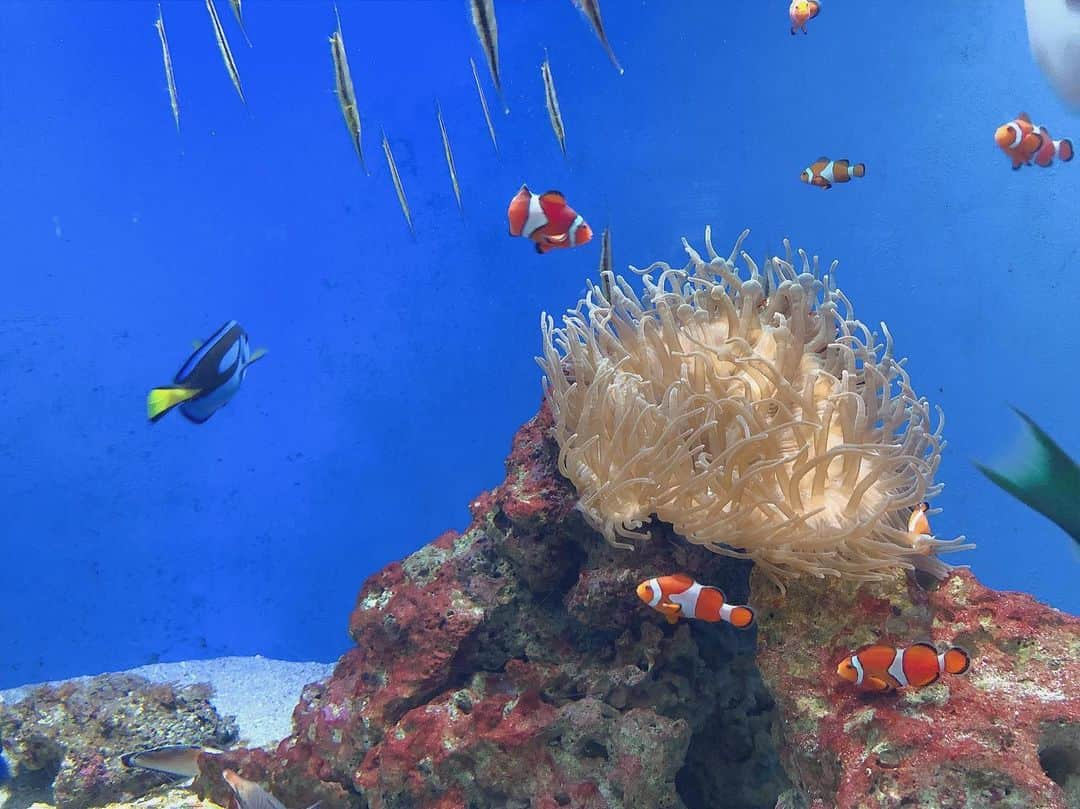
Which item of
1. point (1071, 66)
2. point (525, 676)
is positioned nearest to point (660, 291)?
point (525, 676)

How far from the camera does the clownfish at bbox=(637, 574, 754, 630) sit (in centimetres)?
181

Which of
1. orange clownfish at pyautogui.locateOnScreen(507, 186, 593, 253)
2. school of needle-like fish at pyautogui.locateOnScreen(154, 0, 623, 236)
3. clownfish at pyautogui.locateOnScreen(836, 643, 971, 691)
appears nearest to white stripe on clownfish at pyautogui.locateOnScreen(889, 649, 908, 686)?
clownfish at pyautogui.locateOnScreen(836, 643, 971, 691)

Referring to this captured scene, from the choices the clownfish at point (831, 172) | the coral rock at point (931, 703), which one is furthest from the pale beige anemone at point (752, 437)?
the clownfish at point (831, 172)

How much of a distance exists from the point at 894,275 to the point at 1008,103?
53.3 inches

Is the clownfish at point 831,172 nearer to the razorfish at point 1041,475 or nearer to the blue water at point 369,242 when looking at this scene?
the blue water at point 369,242

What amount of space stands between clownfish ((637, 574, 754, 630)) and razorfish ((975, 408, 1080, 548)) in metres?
1.19

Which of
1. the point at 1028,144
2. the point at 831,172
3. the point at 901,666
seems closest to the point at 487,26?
the point at 901,666

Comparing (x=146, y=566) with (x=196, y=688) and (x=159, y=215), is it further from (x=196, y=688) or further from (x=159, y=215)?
(x=159, y=215)

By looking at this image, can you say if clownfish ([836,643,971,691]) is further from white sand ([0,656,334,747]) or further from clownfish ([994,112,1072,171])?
clownfish ([994,112,1072,171])

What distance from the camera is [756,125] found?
532 centimetres

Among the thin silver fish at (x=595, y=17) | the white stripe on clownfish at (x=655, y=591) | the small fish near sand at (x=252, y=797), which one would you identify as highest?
the thin silver fish at (x=595, y=17)

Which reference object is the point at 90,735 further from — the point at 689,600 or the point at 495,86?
the point at 495,86

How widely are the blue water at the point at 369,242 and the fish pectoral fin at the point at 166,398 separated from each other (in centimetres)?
289

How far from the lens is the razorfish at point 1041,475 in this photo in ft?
2.08
